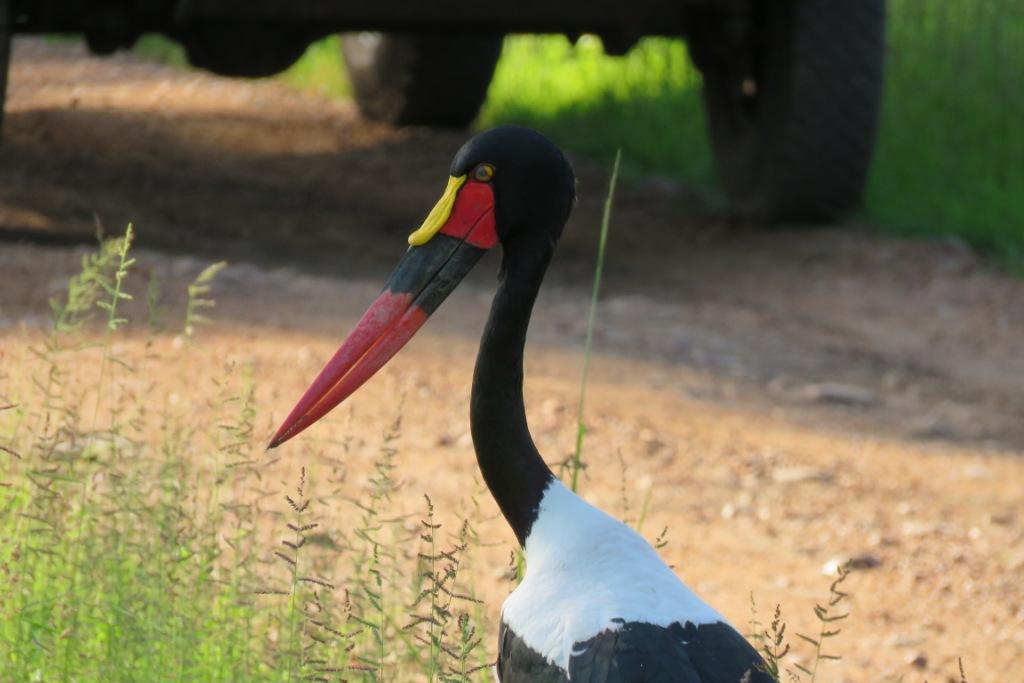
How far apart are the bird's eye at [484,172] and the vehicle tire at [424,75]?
21.6 ft

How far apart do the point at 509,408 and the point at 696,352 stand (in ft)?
9.41

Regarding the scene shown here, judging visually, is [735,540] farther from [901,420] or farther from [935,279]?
[935,279]

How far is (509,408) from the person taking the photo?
269 cm

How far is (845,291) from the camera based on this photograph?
6.43 meters

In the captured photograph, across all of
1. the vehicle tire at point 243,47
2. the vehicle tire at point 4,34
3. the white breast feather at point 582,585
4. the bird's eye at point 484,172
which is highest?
the bird's eye at point 484,172

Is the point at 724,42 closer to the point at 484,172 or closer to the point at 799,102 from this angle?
the point at 799,102

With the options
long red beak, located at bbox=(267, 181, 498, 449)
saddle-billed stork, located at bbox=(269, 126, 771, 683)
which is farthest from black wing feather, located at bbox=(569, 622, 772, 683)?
long red beak, located at bbox=(267, 181, 498, 449)

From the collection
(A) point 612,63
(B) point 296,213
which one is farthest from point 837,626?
(A) point 612,63

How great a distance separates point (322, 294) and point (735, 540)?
2.01 meters

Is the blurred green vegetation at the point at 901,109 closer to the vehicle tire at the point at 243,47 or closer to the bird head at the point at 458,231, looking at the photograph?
the vehicle tire at the point at 243,47

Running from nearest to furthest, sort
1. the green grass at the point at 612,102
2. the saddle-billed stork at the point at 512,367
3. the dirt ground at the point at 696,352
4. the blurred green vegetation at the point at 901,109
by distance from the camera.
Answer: the saddle-billed stork at the point at 512,367, the dirt ground at the point at 696,352, the blurred green vegetation at the point at 901,109, the green grass at the point at 612,102

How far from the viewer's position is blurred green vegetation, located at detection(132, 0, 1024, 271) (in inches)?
289

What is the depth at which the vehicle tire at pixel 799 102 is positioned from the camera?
659 cm

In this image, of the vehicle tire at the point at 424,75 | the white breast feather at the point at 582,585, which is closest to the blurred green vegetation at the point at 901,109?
the vehicle tire at the point at 424,75
